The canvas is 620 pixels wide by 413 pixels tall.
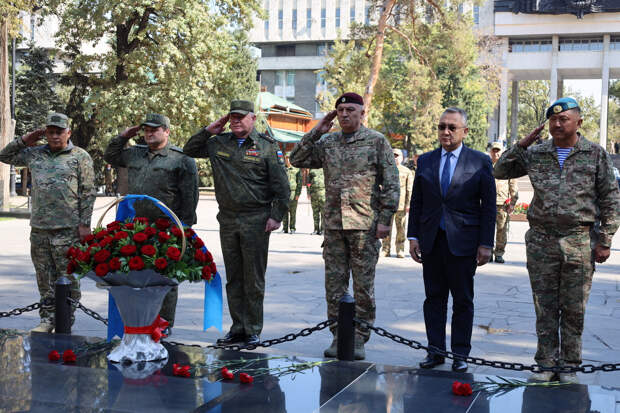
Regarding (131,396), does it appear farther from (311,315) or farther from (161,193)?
(311,315)

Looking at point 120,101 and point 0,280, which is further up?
point 120,101

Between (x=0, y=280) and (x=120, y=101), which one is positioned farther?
(x=120, y=101)

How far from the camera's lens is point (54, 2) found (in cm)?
2491

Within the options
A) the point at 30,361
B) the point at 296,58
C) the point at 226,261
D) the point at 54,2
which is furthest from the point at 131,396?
the point at 296,58

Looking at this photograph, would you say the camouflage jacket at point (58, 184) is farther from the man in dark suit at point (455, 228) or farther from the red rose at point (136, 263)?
the man in dark suit at point (455, 228)

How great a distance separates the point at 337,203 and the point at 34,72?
113 ft

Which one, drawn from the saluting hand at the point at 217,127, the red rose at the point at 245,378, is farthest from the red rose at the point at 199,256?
the saluting hand at the point at 217,127

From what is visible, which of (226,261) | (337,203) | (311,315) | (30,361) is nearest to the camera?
(30,361)

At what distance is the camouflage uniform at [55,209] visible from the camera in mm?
6391

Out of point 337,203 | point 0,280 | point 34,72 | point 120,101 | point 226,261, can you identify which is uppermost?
point 34,72

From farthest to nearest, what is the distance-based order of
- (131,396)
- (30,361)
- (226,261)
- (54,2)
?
1. (54,2)
2. (226,261)
3. (30,361)
4. (131,396)

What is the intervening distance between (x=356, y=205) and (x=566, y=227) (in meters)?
1.69

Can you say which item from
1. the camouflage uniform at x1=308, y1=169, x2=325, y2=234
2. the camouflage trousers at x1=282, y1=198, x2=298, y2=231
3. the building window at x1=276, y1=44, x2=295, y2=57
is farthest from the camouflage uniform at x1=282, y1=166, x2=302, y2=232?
the building window at x1=276, y1=44, x2=295, y2=57

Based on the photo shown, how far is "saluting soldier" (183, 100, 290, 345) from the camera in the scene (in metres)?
6.08
